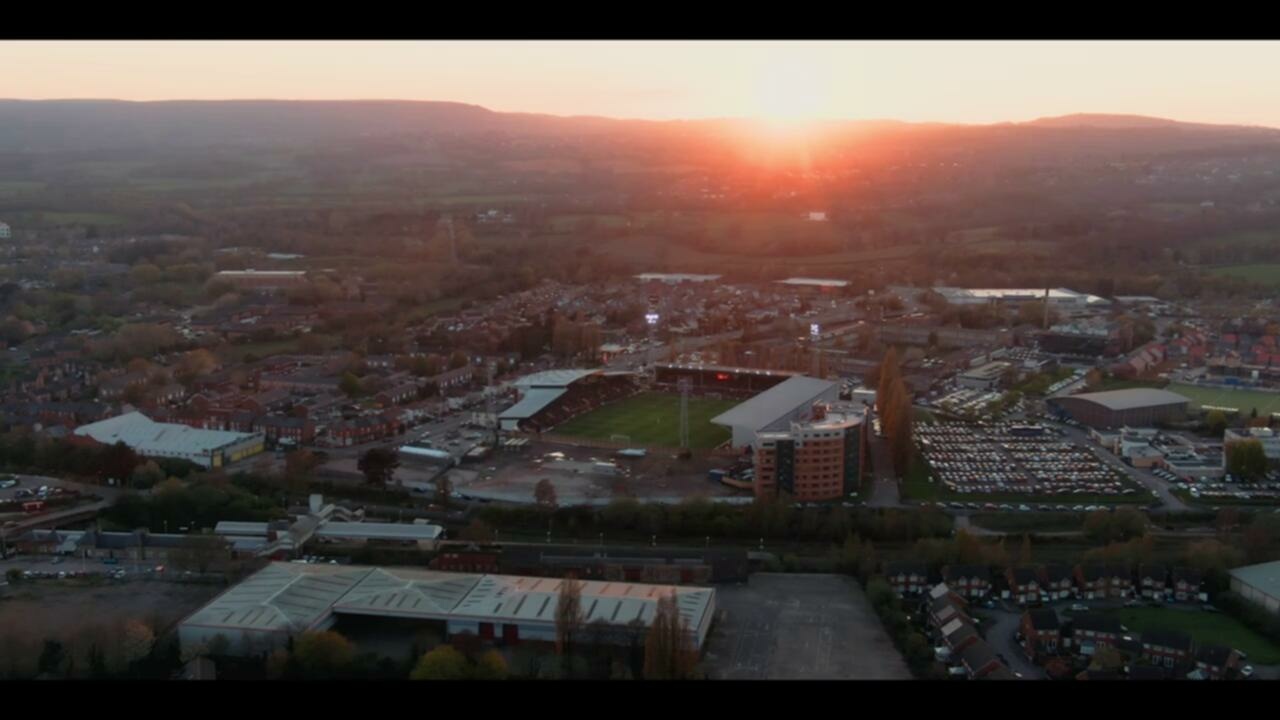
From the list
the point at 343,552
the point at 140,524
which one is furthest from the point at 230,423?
the point at 343,552

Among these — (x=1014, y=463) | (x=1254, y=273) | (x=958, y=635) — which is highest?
(x=1254, y=273)

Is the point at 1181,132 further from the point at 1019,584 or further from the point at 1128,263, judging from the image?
the point at 1019,584

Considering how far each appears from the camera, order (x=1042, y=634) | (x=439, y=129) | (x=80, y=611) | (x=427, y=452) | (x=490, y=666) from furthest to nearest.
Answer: (x=439, y=129) → (x=427, y=452) → (x=80, y=611) → (x=1042, y=634) → (x=490, y=666)

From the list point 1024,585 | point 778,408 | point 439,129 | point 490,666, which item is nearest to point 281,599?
point 490,666

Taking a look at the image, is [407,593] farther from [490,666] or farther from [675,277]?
[675,277]

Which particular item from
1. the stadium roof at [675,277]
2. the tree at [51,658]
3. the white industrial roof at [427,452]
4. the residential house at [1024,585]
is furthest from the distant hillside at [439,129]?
the residential house at [1024,585]

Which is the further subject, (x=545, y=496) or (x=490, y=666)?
(x=545, y=496)

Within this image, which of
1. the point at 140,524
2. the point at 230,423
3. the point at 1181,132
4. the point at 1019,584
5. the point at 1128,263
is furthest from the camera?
the point at 1181,132

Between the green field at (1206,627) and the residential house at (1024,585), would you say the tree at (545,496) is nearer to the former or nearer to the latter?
the residential house at (1024,585)
